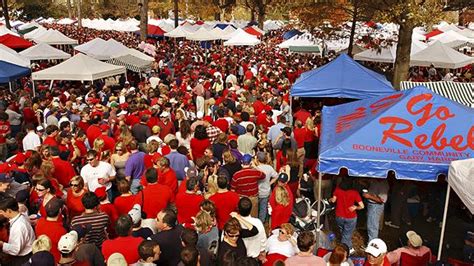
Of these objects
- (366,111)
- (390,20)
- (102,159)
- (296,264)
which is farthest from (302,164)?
(390,20)

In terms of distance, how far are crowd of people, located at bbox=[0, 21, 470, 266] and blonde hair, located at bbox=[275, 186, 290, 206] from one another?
0.06 feet

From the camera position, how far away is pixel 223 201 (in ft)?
18.1

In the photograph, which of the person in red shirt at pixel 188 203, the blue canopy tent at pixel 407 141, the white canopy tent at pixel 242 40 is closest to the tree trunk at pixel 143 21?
the white canopy tent at pixel 242 40

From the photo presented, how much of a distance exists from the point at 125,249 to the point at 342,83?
8.07m

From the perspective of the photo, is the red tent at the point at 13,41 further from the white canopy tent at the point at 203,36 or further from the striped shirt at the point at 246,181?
the striped shirt at the point at 246,181

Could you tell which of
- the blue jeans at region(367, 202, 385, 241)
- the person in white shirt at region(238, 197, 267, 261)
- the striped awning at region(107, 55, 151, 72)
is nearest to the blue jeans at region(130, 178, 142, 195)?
the person in white shirt at region(238, 197, 267, 261)

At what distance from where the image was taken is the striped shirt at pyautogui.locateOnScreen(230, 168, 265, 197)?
6.32 m

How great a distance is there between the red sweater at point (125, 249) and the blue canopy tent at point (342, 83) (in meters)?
7.54

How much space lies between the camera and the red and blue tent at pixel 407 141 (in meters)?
6.02

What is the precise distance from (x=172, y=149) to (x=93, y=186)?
4.13ft

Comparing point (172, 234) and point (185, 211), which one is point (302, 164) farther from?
point (172, 234)

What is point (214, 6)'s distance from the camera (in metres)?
55.7

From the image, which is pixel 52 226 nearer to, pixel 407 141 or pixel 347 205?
pixel 347 205

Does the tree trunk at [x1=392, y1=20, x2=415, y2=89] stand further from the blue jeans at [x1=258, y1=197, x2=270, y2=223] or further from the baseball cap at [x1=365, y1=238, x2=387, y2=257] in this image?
the baseball cap at [x1=365, y1=238, x2=387, y2=257]
